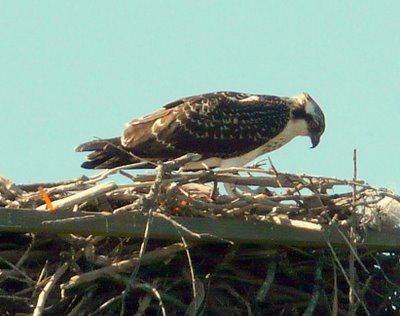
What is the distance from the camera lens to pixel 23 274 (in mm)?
Result: 5609

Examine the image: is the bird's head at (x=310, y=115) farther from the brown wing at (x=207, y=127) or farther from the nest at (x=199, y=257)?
the nest at (x=199, y=257)

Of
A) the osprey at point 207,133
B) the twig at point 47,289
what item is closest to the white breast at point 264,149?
→ the osprey at point 207,133

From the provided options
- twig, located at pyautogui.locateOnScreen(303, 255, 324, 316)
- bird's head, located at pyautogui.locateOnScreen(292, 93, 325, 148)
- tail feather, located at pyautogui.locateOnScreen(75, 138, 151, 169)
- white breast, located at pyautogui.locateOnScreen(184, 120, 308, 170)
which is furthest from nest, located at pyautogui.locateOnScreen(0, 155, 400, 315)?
bird's head, located at pyautogui.locateOnScreen(292, 93, 325, 148)

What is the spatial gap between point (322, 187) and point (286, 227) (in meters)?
0.38

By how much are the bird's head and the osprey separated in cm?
18

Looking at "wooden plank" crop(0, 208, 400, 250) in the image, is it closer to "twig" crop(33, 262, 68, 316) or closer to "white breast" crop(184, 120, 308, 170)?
"twig" crop(33, 262, 68, 316)

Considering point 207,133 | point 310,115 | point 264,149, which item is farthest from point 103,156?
point 310,115

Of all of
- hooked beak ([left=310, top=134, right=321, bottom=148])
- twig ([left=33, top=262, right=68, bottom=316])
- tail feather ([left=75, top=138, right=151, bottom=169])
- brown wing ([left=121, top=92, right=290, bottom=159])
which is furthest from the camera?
hooked beak ([left=310, top=134, right=321, bottom=148])

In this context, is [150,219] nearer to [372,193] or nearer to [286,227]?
[286,227]

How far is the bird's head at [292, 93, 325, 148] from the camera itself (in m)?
9.70

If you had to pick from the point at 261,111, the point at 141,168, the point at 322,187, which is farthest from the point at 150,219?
the point at 261,111

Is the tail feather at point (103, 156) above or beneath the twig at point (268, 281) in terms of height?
above

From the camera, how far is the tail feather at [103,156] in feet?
28.1

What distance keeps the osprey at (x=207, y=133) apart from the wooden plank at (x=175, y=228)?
2.47m
